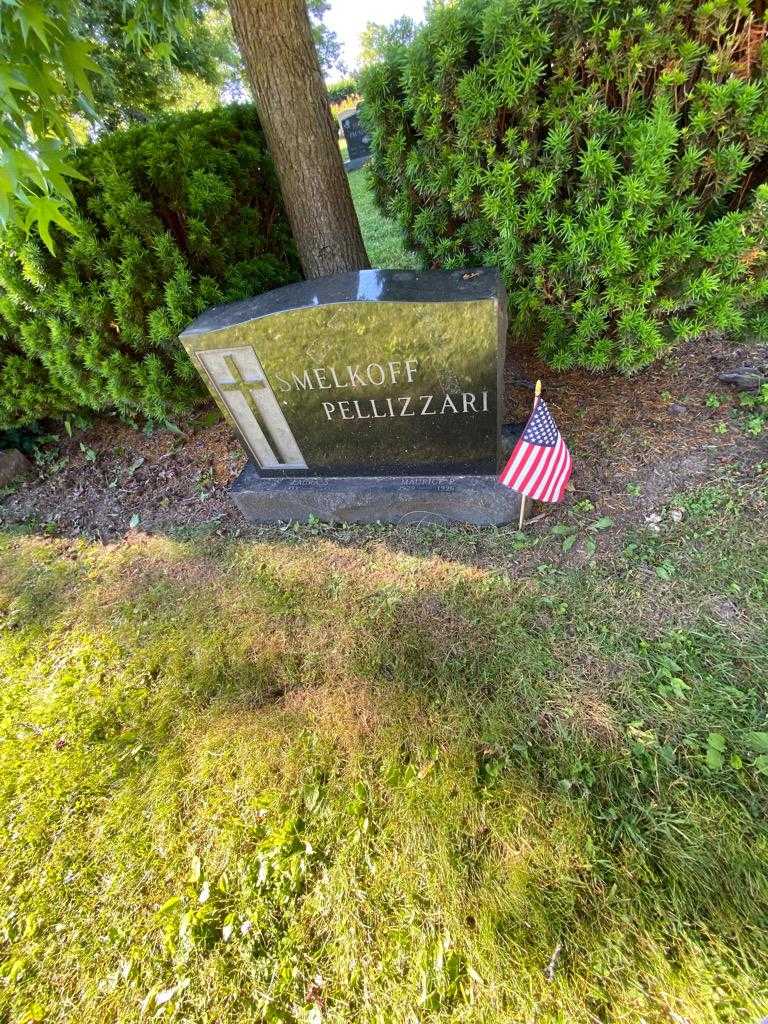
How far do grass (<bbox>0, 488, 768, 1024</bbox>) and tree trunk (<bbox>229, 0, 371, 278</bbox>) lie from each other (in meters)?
2.19

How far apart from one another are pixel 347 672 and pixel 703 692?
151cm

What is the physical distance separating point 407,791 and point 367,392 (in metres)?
1.90

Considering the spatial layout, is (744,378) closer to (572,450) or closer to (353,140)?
(572,450)

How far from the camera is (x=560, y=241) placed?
2455 mm

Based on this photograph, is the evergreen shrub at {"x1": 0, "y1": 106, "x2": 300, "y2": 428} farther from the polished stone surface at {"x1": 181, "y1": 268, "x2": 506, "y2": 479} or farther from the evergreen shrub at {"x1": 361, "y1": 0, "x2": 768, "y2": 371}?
the evergreen shrub at {"x1": 361, "y1": 0, "x2": 768, "y2": 371}

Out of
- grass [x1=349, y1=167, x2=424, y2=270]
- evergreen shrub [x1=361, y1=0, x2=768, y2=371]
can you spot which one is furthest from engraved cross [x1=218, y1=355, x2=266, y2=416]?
grass [x1=349, y1=167, x2=424, y2=270]

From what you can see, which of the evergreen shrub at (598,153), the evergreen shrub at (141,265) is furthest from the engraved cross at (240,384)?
the evergreen shrub at (598,153)

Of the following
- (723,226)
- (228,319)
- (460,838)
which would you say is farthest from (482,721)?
(723,226)

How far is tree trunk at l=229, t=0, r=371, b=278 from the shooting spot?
2648mm

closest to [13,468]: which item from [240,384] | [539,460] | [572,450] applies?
[240,384]

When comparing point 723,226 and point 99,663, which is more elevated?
point 723,226

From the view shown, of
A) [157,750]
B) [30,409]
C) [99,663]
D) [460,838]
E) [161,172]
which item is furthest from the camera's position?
[30,409]

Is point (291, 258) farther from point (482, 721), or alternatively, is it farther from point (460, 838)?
point (460, 838)

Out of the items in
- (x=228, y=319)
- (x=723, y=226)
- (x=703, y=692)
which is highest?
(x=228, y=319)
